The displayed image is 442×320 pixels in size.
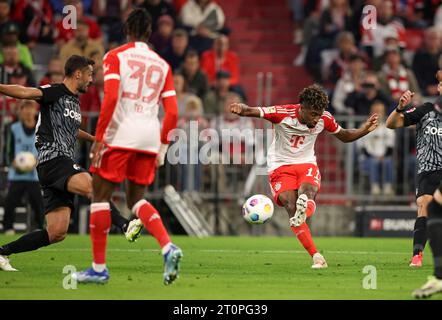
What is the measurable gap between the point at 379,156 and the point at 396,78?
270cm

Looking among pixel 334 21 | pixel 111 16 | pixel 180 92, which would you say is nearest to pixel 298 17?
pixel 334 21

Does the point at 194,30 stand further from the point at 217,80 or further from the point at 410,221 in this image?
the point at 410,221

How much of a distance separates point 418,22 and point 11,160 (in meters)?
11.3

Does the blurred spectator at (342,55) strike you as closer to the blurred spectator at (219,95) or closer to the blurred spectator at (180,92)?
the blurred spectator at (219,95)

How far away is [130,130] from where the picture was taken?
34.6 ft

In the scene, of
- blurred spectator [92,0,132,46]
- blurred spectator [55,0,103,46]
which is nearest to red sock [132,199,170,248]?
blurred spectator [55,0,103,46]

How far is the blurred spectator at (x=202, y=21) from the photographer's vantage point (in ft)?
86.1

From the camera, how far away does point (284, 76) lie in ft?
89.6

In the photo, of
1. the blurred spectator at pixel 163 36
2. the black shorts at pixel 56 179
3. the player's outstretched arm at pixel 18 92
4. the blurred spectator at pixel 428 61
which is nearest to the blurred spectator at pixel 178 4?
the blurred spectator at pixel 163 36

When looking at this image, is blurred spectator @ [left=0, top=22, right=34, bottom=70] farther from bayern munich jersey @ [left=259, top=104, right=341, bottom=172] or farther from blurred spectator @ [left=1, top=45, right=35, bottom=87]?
bayern munich jersey @ [left=259, top=104, right=341, bottom=172]

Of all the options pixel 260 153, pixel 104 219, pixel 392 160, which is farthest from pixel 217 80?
pixel 104 219

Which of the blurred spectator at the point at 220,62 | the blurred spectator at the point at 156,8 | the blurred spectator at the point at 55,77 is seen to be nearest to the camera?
the blurred spectator at the point at 55,77

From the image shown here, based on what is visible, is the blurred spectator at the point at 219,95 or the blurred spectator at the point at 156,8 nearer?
the blurred spectator at the point at 219,95

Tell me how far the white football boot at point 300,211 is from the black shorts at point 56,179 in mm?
2574
